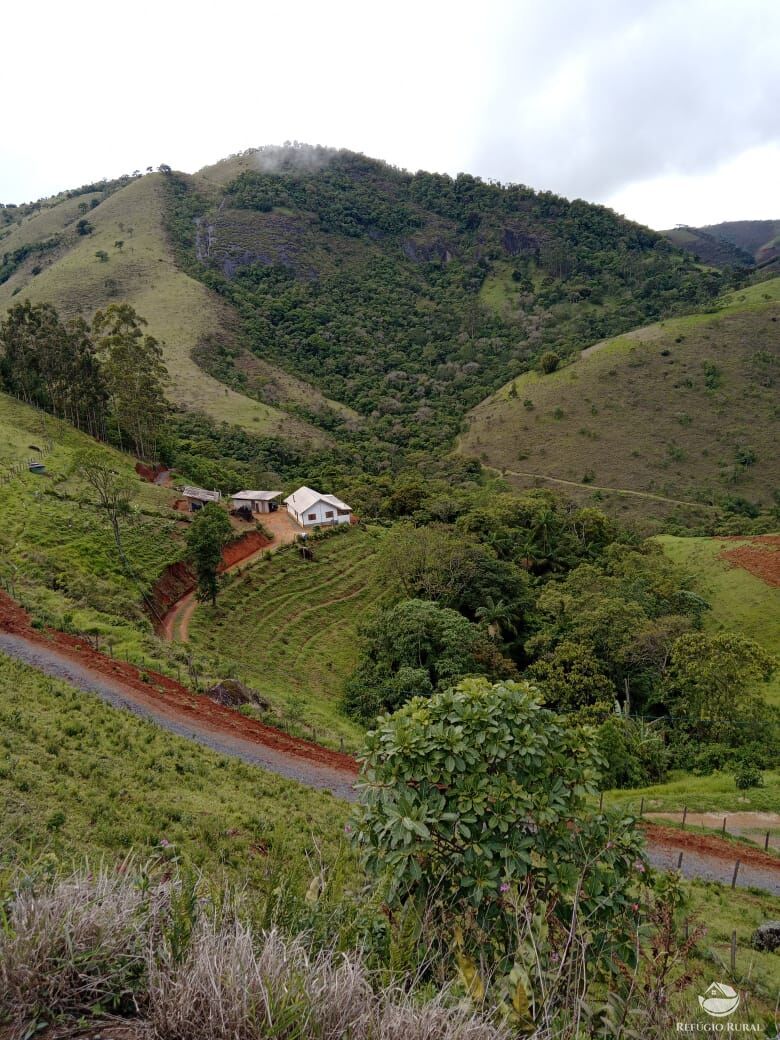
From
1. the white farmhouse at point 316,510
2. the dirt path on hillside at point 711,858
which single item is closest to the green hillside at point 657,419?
Result: the white farmhouse at point 316,510

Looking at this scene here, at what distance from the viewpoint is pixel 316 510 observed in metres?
41.9

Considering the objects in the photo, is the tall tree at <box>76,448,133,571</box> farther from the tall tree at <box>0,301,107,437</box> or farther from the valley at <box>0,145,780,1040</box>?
the tall tree at <box>0,301,107,437</box>

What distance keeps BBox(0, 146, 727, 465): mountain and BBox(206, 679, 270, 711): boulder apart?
53905 mm

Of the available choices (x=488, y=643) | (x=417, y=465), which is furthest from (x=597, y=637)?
(x=417, y=465)

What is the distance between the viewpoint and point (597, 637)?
2458 cm

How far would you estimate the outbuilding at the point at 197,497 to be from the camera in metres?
38.7

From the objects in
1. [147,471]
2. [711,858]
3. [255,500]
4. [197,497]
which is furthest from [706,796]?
[147,471]

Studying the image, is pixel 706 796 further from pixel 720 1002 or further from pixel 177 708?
pixel 720 1002

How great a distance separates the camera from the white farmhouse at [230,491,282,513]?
43.8 metres

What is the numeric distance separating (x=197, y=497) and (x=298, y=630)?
14.7 meters

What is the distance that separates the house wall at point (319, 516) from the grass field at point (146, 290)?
29066mm

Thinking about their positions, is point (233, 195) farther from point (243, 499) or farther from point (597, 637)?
point (597, 637)

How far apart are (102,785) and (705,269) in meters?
153

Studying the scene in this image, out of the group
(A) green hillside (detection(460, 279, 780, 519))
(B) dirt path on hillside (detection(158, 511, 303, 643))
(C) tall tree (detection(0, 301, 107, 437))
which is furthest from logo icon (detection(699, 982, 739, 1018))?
(A) green hillside (detection(460, 279, 780, 519))
